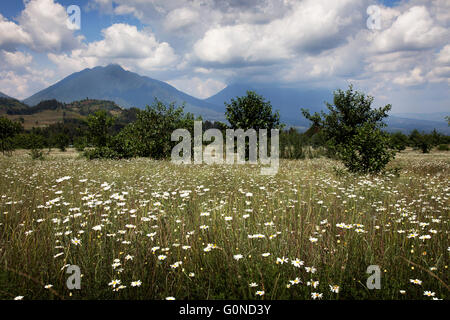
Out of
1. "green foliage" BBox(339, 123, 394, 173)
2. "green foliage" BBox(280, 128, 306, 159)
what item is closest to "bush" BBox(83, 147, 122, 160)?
"green foliage" BBox(280, 128, 306, 159)

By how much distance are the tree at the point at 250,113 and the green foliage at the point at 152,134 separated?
6.11m

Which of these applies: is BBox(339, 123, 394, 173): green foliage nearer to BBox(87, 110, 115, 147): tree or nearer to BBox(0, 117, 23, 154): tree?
BBox(87, 110, 115, 147): tree

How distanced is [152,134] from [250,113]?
10.1 metres

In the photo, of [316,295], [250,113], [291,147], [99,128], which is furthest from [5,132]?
[316,295]

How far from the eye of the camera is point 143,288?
278cm

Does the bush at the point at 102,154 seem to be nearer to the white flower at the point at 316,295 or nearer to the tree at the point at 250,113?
the tree at the point at 250,113

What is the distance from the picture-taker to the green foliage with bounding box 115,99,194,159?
24719 millimetres

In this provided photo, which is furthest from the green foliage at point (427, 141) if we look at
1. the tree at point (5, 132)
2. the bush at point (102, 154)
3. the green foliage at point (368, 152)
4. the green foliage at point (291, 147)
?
the tree at point (5, 132)

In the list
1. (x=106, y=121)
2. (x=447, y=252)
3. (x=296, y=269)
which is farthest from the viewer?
(x=106, y=121)

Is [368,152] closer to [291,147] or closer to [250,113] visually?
[250,113]
